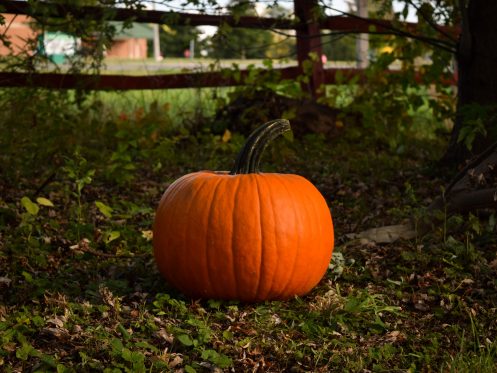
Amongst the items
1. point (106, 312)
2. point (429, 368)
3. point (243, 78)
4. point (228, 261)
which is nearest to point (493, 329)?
point (429, 368)

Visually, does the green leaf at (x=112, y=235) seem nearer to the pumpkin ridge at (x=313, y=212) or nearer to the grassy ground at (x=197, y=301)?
the grassy ground at (x=197, y=301)

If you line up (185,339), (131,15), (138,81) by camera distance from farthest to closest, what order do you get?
(138,81) → (131,15) → (185,339)

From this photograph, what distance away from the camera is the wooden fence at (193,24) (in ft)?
20.7

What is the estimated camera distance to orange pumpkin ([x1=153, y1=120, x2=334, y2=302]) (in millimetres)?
3400

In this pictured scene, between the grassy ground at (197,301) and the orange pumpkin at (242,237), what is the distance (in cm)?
11

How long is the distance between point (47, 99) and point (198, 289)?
3.15 meters

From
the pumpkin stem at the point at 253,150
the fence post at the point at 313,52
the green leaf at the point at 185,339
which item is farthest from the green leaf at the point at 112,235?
the fence post at the point at 313,52

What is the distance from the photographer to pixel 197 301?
11.4 feet

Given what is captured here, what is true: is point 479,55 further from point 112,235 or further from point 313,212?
point 112,235

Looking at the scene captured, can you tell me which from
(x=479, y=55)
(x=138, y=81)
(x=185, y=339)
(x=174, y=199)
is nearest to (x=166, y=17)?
(x=138, y=81)

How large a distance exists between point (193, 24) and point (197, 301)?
15.6 feet

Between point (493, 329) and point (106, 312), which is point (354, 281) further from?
point (106, 312)

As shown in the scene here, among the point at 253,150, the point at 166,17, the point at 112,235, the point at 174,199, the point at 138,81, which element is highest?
the point at 166,17

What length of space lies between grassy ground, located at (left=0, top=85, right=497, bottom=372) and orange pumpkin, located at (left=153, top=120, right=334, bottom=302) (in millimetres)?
111
